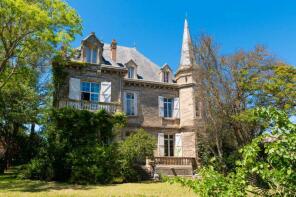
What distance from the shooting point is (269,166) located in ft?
11.6

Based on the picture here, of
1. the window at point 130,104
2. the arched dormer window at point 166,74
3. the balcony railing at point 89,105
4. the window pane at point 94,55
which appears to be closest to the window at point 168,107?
the arched dormer window at point 166,74

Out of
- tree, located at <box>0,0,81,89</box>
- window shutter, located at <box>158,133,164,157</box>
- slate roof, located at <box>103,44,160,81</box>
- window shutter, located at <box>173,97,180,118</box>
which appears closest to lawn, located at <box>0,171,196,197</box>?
tree, located at <box>0,0,81,89</box>

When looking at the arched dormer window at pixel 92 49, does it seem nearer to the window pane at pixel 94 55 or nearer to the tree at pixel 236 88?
the window pane at pixel 94 55

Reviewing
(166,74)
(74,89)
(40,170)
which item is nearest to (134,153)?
(40,170)

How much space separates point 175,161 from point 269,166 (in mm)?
18239

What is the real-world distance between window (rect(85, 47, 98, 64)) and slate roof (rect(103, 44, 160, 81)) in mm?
1333

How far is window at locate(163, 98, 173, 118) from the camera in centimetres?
2486

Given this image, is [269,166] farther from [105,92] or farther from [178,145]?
[178,145]

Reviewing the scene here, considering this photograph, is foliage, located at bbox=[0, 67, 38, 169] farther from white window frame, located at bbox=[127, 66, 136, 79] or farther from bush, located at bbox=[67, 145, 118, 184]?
bush, located at bbox=[67, 145, 118, 184]

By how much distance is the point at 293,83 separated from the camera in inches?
639

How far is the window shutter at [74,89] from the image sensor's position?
2042 cm

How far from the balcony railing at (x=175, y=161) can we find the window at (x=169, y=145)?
2.47 metres

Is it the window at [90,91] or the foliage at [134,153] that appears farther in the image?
the window at [90,91]

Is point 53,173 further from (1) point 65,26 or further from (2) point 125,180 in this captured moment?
(1) point 65,26
